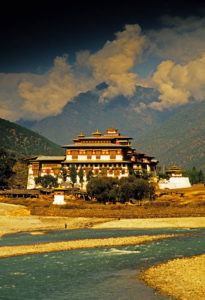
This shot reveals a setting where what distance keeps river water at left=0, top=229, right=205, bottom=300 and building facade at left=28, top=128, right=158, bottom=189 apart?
60269 millimetres

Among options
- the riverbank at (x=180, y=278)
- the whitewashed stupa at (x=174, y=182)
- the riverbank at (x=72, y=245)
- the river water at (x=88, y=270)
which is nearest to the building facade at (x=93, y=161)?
the whitewashed stupa at (x=174, y=182)

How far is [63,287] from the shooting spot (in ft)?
99.0

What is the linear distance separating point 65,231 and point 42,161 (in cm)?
6145

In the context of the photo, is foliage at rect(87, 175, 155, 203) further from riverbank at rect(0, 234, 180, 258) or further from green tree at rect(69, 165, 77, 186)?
riverbank at rect(0, 234, 180, 258)

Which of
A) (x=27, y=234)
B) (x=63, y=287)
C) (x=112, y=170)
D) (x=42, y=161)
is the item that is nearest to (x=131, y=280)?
(x=63, y=287)

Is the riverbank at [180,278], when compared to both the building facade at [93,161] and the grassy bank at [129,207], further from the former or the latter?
the building facade at [93,161]

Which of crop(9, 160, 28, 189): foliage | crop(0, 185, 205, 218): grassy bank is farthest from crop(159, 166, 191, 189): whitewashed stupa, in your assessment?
crop(9, 160, 28, 189): foliage

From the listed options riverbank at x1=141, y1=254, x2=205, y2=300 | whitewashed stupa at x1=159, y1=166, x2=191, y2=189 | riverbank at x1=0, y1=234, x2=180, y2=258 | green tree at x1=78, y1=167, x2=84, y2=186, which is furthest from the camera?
green tree at x1=78, y1=167, x2=84, y2=186

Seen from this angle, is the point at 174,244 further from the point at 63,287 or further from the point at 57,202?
the point at 57,202

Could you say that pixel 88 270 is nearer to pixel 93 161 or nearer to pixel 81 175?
pixel 81 175

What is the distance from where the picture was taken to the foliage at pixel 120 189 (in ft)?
294

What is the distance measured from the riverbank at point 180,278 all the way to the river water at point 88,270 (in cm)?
109

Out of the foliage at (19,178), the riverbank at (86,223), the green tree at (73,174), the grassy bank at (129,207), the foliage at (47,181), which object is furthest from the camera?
the foliage at (19,178)

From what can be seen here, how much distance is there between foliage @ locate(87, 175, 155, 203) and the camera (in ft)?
294
